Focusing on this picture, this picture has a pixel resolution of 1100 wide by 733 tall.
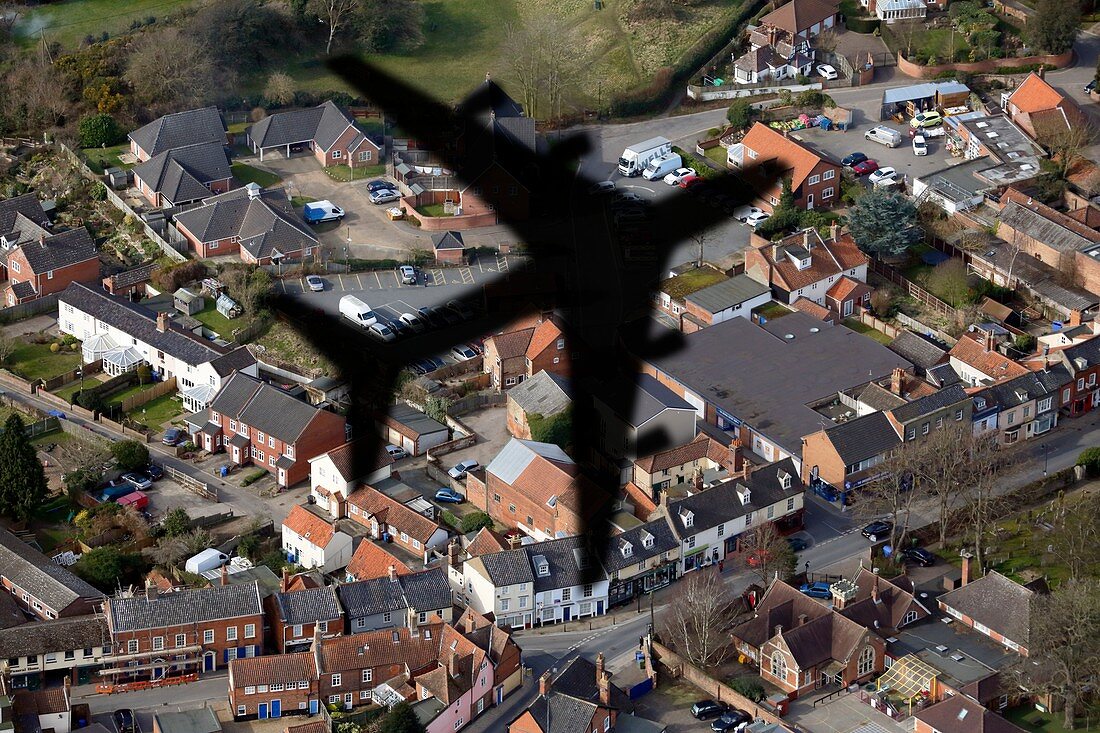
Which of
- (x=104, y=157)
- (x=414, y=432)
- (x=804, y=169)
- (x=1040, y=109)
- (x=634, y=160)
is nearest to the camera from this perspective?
(x=634, y=160)

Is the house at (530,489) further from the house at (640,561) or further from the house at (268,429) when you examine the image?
the house at (268,429)

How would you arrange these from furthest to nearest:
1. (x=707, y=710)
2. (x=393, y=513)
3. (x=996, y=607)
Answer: (x=393, y=513) → (x=996, y=607) → (x=707, y=710)

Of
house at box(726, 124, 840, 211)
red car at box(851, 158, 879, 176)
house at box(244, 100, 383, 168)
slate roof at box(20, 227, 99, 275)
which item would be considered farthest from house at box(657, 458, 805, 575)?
slate roof at box(20, 227, 99, 275)

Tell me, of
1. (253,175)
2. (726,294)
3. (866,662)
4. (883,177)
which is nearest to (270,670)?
(866,662)

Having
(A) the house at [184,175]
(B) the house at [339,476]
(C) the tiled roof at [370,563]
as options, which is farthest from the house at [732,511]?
(A) the house at [184,175]

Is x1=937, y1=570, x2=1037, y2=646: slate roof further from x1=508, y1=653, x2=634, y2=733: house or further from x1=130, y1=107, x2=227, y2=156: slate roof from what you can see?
x1=130, y1=107, x2=227, y2=156: slate roof

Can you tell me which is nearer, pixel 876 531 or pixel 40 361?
pixel 876 531

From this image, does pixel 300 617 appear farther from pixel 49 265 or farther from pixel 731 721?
pixel 49 265

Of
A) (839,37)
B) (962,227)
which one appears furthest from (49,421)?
(839,37)

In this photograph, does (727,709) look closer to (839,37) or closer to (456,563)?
(456,563)
